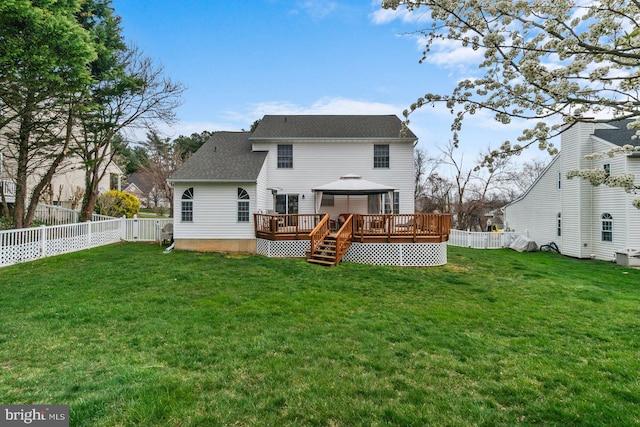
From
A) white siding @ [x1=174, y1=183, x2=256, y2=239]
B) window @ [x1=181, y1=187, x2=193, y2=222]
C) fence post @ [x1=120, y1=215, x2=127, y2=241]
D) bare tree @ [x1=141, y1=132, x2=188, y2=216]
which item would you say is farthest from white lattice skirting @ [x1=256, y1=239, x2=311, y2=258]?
bare tree @ [x1=141, y1=132, x2=188, y2=216]

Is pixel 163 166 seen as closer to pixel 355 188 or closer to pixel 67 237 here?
pixel 67 237

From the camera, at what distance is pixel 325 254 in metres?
10.9

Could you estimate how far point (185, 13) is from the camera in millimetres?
13070

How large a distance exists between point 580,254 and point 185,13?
2236 centimetres

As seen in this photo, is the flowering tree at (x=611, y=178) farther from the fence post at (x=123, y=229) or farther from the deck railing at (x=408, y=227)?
the fence post at (x=123, y=229)

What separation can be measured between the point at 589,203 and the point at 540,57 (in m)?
17.7

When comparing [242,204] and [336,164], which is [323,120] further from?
[242,204]

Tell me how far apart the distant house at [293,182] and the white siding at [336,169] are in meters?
0.05

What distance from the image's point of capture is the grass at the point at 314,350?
2.94 metres

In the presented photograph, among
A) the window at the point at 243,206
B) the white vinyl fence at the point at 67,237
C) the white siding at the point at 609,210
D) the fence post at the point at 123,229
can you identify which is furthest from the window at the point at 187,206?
the white siding at the point at 609,210

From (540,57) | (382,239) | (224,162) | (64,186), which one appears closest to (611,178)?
(540,57)

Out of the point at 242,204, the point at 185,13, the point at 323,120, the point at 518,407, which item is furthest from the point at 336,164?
the point at 518,407

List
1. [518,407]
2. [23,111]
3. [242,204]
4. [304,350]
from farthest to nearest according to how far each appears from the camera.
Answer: [242,204] < [23,111] < [304,350] < [518,407]

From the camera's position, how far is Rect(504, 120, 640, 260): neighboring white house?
13.7 m
